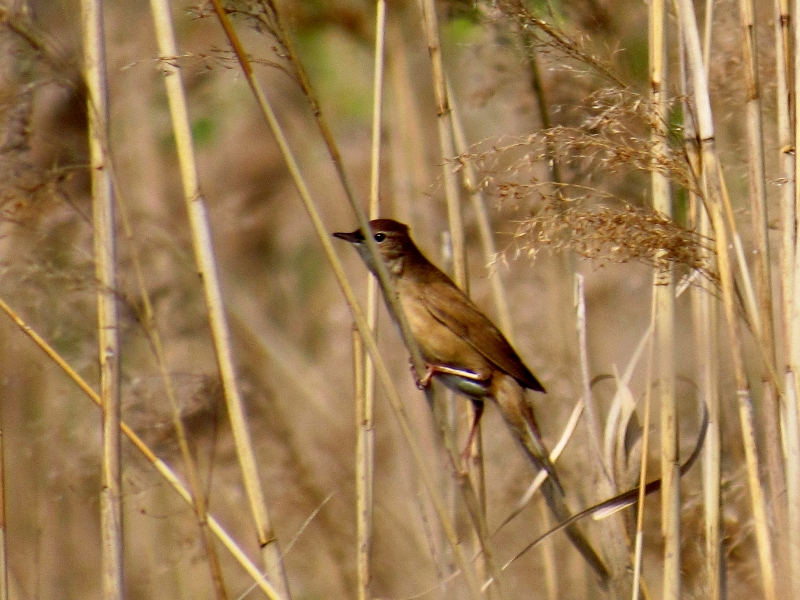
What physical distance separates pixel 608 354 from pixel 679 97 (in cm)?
178

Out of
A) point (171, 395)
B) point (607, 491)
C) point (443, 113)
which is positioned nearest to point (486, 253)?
point (443, 113)

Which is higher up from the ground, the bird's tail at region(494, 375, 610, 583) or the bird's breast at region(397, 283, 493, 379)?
the bird's breast at region(397, 283, 493, 379)

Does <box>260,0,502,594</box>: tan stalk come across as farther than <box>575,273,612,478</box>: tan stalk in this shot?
No

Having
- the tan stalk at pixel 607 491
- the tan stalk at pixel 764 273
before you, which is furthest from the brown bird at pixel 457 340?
the tan stalk at pixel 764 273

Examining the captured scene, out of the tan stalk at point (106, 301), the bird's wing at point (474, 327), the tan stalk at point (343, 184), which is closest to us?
the tan stalk at point (343, 184)

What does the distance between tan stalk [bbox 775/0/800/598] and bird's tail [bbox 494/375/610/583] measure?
412 millimetres

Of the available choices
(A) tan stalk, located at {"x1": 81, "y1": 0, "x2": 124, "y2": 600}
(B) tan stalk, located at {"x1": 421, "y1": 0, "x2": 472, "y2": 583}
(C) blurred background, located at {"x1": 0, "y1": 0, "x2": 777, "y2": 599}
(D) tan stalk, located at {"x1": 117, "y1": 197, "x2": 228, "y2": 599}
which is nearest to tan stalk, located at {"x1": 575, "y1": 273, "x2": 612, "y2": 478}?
(C) blurred background, located at {"x1": 0, "y1": 0, "x2": 777, "y2": 599}

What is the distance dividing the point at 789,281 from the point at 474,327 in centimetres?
104

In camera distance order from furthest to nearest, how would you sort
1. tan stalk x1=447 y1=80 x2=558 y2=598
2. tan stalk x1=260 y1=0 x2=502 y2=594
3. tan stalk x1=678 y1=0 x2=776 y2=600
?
1. tan stalk x1=447 y1=80 x2=558 y2=598
2. tan stalk x1=678 y1=0 x2=776 y2=600
3. tan stalk x1=260 y1=0 x2=502 y2=594

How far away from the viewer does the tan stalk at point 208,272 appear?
5.00 ft

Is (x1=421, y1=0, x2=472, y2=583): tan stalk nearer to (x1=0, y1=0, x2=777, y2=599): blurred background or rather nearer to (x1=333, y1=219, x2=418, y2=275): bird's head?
(x1=0, y1=0, x2=777, y2=599): blurred background

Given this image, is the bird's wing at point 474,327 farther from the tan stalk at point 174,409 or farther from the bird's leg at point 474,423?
the tan stalk at point 174,409

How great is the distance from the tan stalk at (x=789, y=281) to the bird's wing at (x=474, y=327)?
0.84 meters

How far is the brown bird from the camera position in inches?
90.4
